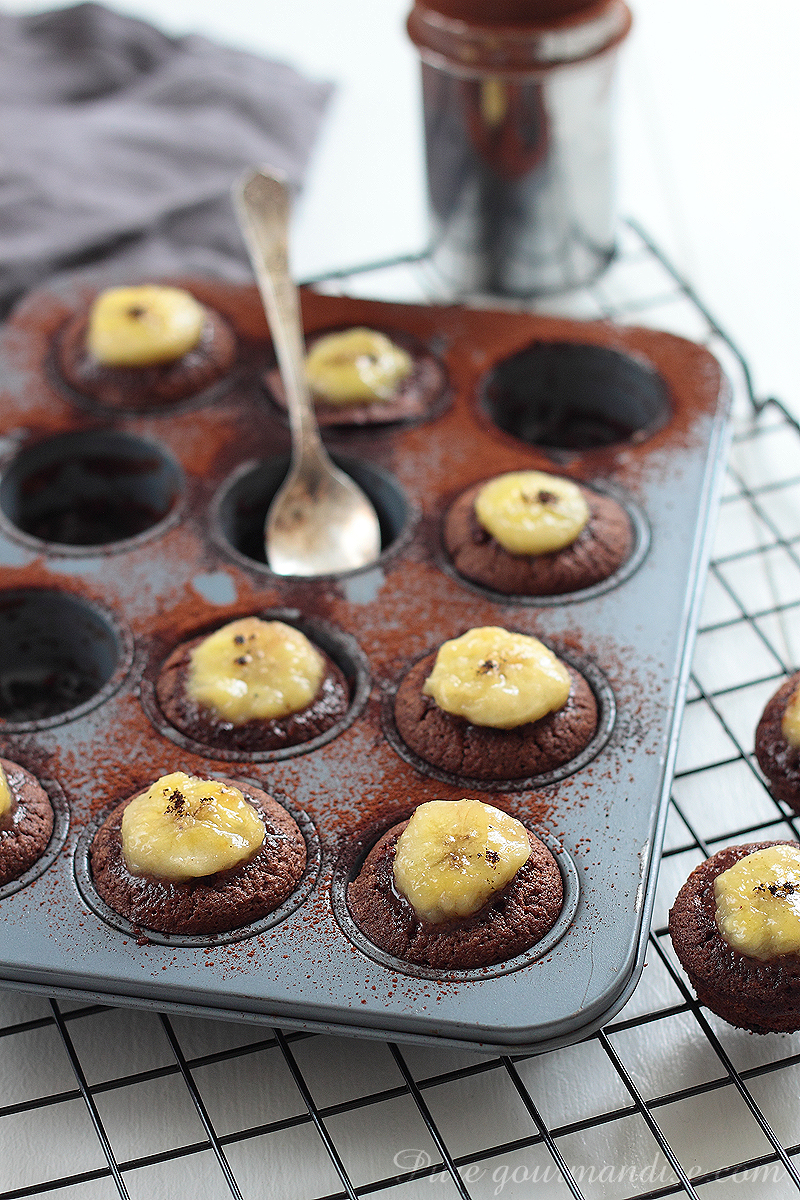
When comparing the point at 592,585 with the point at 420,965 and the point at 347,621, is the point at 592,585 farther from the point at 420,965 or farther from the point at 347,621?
the point at 420,965

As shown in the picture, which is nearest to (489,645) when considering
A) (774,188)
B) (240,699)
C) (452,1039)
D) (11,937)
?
(240,699)

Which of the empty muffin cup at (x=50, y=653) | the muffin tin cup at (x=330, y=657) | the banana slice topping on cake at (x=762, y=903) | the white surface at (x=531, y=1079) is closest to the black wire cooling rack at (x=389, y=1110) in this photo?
the white surface at (x=531, y=1079)

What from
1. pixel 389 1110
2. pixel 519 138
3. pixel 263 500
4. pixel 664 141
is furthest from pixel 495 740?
pixel 664 141

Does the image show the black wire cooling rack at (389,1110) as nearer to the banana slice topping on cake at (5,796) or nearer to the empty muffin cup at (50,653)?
the banana slice topping on cake at (5,796)

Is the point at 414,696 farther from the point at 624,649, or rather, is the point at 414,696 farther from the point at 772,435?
the point at 772,435

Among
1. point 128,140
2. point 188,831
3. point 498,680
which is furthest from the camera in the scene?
point 128,140

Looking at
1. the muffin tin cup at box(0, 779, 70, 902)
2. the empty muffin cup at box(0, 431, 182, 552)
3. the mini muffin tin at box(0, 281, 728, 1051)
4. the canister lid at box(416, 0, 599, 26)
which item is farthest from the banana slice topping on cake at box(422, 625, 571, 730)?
the canister lid at box(416, 0, 599, 26)
